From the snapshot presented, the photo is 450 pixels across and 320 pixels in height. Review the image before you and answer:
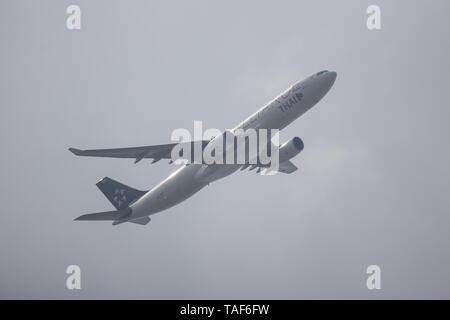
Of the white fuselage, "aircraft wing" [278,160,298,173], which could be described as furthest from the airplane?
"aircraft wing" [278,160,298,173]

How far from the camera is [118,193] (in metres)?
57.2

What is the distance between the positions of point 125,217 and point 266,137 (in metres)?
14.6

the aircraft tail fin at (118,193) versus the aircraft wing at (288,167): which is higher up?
the aircraft wing at (288,167)

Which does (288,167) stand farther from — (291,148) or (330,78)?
(330,78)

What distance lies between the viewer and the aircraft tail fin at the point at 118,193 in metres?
56.0

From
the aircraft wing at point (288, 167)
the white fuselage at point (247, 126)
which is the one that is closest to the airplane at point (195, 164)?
the white fuselage at point (247, 126)

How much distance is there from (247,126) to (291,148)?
5.38 metres

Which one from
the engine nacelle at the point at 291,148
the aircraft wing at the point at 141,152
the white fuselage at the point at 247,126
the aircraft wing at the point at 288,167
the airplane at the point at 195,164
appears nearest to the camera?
the white fuselage at the point at 247,126

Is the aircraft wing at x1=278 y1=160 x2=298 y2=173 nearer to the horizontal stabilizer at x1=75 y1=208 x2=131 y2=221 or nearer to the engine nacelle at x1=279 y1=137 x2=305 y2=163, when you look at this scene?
the engine nacelle at x1=279 y1=137 x2=305 y2=163

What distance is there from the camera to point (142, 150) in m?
51.1

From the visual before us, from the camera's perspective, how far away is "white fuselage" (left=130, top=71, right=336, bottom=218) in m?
47.2

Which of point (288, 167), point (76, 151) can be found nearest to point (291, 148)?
point (288, 167)

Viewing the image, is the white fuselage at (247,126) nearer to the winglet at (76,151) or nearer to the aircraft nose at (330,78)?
the aircraft nose at (330,78)
